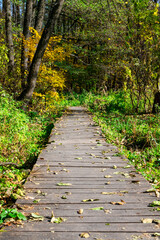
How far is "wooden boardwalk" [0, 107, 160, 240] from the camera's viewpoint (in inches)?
99.4

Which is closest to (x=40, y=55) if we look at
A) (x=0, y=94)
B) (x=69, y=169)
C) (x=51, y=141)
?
(x=0, y=94)

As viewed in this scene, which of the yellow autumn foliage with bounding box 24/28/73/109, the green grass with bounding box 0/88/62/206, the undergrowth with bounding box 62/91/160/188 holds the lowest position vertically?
the undergrowth with bounding box 62/91/160/188

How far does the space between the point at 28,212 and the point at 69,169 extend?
173 centimetres

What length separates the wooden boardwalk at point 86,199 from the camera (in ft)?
8.29

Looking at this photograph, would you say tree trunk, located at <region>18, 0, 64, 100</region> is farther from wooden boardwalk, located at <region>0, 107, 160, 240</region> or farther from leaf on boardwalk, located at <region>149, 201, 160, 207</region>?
leaf on boardwalk, located at <region>149, 201, 160, 207</region>

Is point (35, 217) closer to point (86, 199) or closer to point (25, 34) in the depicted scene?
point (86, 199)

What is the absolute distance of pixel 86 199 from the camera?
3.30 m

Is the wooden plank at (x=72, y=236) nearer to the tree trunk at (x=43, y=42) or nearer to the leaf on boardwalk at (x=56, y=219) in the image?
the leaf on boardwalk at (x=56, y=219)

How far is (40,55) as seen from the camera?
30.4 feet

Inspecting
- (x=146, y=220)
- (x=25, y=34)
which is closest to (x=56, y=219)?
(x=146, y=220)

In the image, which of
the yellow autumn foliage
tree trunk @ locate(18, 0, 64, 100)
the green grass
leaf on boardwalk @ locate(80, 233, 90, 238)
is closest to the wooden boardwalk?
leaf on boardwalk @ locate(80, 233, 90, 238)

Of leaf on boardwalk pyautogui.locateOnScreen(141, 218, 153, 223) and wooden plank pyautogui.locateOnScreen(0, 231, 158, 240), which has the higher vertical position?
wooden plank pyautogui.locateOnScreen(0, 231, 158, 240)

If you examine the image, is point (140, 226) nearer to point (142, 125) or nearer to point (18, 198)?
point (18, 198)

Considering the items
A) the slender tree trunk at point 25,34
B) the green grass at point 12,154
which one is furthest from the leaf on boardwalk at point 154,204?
the slender tree trunk at point 25,34
